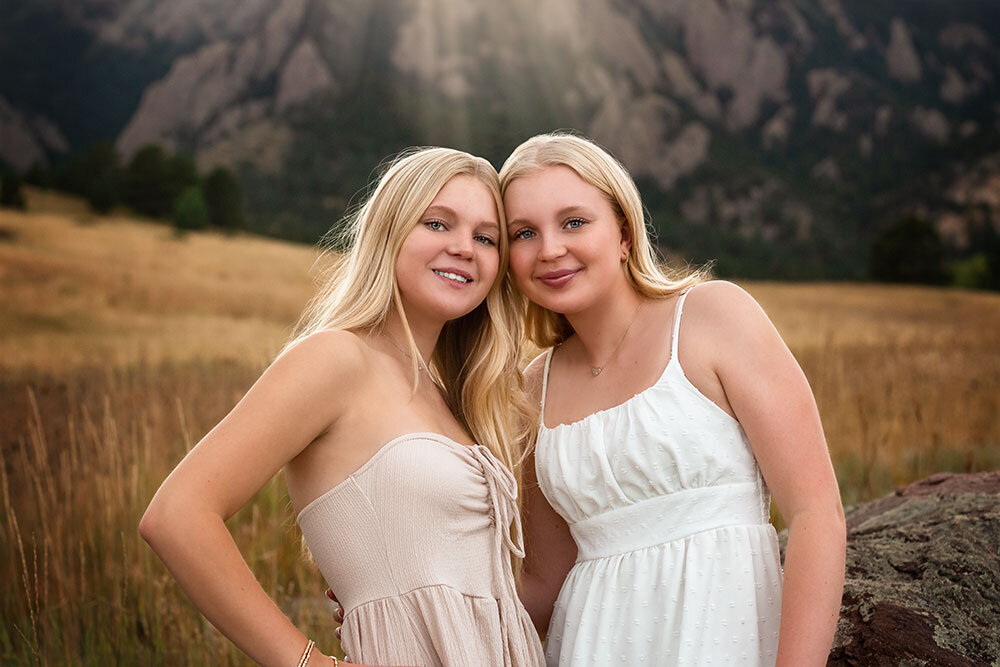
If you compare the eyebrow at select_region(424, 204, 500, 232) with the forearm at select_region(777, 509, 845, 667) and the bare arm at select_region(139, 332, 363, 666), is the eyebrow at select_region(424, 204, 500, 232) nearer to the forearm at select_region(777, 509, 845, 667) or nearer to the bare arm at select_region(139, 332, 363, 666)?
the bare arm at select_region(139, 332, 363, 666)

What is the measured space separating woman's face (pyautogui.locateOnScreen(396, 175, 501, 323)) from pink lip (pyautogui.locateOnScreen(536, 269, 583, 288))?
7.0 inches

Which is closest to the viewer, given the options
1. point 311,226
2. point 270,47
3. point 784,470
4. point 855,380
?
point 784,470

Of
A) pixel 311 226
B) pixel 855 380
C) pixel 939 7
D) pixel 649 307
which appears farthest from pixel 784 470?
pixel 939 7

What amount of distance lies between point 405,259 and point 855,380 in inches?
303

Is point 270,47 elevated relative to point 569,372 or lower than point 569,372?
elevated

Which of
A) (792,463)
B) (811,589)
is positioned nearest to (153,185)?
(792,463)

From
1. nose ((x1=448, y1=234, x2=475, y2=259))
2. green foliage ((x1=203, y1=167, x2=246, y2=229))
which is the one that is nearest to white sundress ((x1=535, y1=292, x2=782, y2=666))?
nose ((x1=448, y1=234, x2=475, y2=259))

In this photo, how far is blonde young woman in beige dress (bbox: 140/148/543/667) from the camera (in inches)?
75.8

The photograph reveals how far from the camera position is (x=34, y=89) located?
147 feet

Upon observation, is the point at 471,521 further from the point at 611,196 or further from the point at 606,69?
the point at 606,69

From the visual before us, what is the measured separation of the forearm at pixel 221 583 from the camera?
73.2 inches

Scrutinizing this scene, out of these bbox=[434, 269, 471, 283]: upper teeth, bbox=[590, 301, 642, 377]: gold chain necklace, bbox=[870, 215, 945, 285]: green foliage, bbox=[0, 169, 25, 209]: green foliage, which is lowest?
bbox=[870, 215, 945, 285]: green foliage

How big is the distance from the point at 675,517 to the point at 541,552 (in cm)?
68

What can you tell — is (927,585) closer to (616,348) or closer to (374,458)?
(616,348)
